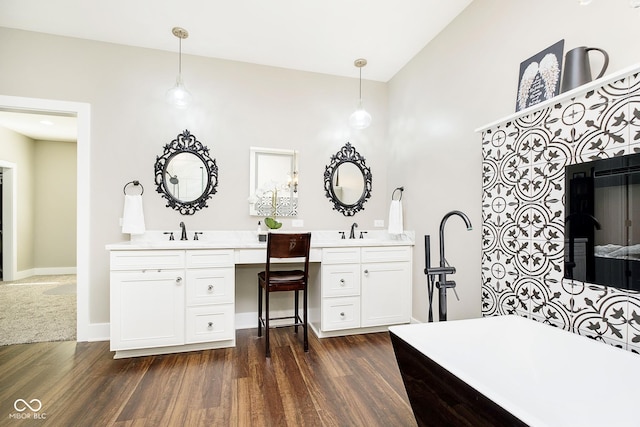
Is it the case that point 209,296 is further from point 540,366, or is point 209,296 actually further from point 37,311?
point 37,311

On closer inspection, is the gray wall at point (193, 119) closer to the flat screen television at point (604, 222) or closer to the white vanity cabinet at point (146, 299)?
the white vanity cabinet at point (146, 299)

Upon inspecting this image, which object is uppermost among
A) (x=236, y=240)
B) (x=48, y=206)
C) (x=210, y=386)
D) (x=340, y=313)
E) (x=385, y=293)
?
(x=48, y=206)

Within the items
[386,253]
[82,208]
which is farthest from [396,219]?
[82,208]

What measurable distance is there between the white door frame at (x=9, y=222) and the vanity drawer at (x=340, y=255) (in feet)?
18.9

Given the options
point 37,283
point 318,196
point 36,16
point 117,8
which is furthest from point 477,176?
point 37,283

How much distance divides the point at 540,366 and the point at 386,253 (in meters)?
1.64

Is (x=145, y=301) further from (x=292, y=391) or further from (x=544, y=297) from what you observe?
(x=544, y=297)

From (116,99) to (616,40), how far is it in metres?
3.65

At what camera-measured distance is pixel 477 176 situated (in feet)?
7.55

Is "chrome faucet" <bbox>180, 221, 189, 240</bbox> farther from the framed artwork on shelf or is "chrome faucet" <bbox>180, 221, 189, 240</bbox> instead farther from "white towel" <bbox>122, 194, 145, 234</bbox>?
the framed artwork on shelf

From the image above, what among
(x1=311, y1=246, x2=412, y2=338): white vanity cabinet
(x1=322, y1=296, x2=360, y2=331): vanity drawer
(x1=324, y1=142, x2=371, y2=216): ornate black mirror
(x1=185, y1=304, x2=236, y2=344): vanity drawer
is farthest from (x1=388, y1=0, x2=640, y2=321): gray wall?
(x1=185, y1=304, x2=236, y2=344): vanity drawer

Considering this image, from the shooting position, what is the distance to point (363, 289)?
2.90 meters

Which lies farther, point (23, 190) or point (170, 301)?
point (23, 190)

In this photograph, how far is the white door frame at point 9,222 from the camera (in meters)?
5.15
